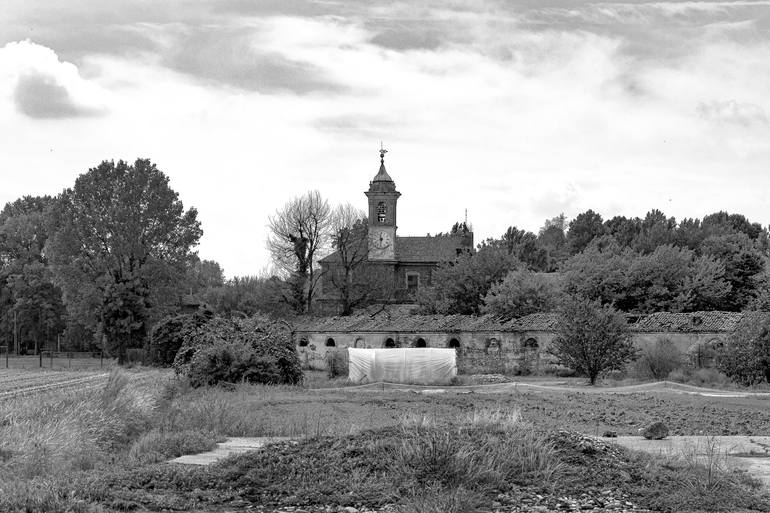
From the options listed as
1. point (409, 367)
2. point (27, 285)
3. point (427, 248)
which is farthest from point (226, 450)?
point (427, 248)

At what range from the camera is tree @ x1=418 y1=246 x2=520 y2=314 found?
68750mm

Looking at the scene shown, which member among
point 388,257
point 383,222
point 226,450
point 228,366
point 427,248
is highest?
point 383,222

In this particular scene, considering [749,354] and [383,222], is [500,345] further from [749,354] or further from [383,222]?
[383,222]

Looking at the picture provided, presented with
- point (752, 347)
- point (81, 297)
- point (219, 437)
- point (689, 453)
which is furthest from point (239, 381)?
point (81, 297)

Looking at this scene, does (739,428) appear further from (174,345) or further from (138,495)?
(174,345)

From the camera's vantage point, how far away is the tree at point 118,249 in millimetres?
62438

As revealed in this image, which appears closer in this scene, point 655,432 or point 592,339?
point 655,432

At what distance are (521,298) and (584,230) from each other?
215 feet

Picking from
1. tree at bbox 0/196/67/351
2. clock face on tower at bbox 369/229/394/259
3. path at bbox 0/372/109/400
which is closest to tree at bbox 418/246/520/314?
clock face on tower at bbox 369/229/394/259

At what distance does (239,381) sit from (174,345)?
A: 2463cm

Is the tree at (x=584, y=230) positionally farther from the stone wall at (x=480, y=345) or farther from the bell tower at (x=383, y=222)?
the stone wall at (x=480, y=345)

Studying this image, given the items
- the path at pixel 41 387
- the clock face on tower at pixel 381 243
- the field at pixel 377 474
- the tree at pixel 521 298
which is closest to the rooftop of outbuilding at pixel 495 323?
the tree at pixel 521 298

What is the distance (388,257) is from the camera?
90625mm

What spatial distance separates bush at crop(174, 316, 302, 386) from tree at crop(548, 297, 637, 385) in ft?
38.4
